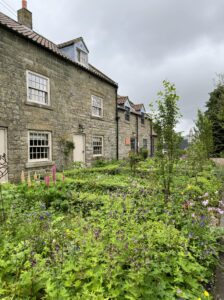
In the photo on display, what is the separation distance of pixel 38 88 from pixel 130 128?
10361mm

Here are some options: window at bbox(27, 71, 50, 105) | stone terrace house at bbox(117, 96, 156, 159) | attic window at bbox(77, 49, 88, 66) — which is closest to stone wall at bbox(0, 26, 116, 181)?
window at bbox(27, 71, 50, 105)

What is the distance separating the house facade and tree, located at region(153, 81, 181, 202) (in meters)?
5.48

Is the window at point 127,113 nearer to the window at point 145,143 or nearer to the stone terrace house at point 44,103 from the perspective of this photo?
the stone terrace house at point 44,103

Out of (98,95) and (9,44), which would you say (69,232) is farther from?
(98,95)

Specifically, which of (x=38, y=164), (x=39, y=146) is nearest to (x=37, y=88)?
(x=39, y=146)

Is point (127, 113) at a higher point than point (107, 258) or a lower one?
higher

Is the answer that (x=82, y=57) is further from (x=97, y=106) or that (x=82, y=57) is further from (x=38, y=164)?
(x=38, y=164)

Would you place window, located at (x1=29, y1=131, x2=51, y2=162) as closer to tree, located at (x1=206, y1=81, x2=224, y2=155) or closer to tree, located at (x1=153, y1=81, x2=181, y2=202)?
tree, located at (x1=153, y1=81, x2=181, y2=202)

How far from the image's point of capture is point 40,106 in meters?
9.09

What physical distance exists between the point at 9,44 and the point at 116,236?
884 cm

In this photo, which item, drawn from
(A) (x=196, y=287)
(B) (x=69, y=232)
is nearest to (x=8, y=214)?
(B) (x=69, y=232)

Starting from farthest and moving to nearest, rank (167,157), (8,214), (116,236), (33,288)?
(167,157) → (8,214) → (116,236) → (33,288)

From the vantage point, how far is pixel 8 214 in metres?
3.49

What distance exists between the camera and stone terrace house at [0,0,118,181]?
782cm
